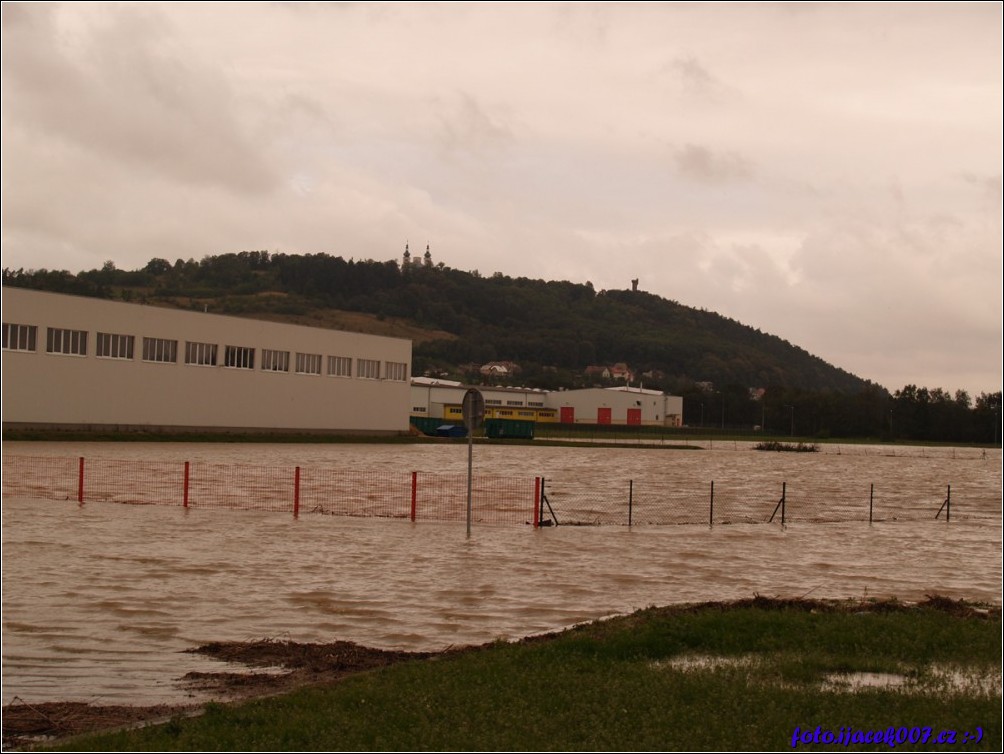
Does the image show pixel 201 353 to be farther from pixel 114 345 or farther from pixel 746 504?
pixel 746 504

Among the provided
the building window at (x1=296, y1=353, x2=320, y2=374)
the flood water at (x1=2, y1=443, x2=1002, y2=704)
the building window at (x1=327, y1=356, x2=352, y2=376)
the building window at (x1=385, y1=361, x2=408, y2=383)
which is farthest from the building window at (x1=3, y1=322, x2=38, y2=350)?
the flood water at (x1=2, y1=443, x2=1002, y2=704)

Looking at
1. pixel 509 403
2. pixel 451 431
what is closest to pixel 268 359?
pixel 451 431

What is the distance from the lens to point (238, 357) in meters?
78.6

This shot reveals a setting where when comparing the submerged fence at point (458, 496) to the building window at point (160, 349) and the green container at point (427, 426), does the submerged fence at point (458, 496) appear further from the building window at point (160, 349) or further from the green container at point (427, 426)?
the green container at point (427, 426)

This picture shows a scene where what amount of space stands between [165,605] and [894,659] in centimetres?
969

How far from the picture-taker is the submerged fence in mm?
30922

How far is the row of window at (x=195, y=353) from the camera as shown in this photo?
6412 centimetres

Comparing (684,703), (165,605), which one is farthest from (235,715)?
(165,605)

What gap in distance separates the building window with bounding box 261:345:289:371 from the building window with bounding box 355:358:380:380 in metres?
7.57

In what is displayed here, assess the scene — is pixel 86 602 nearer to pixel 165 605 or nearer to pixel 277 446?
pixel 165 605

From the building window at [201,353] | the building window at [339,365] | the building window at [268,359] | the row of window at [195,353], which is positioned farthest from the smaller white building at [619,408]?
the building window at [201,353]

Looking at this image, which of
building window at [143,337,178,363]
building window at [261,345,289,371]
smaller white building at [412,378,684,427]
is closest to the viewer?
building window at [143,337,178,363]

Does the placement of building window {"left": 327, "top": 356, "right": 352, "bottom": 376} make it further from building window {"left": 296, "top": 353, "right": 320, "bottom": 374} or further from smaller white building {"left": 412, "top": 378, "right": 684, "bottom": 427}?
smaller white building {"left": 412, "top": 378, "right": 684, "bottom": 427}

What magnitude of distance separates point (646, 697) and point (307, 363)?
76443 millimetres
